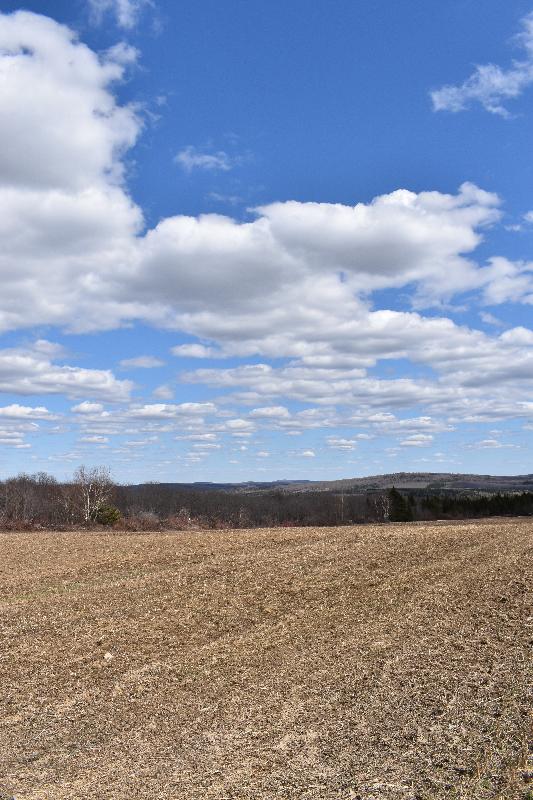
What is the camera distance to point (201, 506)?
117750 mm

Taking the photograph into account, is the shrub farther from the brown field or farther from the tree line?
the brown field

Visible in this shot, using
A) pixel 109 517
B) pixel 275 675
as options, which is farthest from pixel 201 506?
pixel 275 675

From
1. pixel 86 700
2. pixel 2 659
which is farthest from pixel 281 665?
pixel 2 659

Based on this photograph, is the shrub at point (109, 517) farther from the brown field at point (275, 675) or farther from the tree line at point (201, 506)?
the brown field at point (275, 675)

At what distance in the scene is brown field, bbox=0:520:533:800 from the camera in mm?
7883

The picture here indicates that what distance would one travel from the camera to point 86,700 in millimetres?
11320

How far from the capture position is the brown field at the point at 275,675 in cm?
788

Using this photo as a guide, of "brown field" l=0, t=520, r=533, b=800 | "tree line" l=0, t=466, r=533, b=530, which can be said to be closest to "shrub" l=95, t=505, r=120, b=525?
"tree line" l=0, t=466, r=533, b=530

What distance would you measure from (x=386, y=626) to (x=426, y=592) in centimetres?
245

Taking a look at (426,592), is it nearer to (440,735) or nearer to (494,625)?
(494,625)

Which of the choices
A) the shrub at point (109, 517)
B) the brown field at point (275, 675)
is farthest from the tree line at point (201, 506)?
the brown field at point (275, 675)

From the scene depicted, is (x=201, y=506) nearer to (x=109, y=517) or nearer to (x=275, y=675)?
(x=109, y=517)

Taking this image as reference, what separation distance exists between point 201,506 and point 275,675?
108 metres

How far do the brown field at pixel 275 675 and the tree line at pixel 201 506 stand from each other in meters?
25.9
